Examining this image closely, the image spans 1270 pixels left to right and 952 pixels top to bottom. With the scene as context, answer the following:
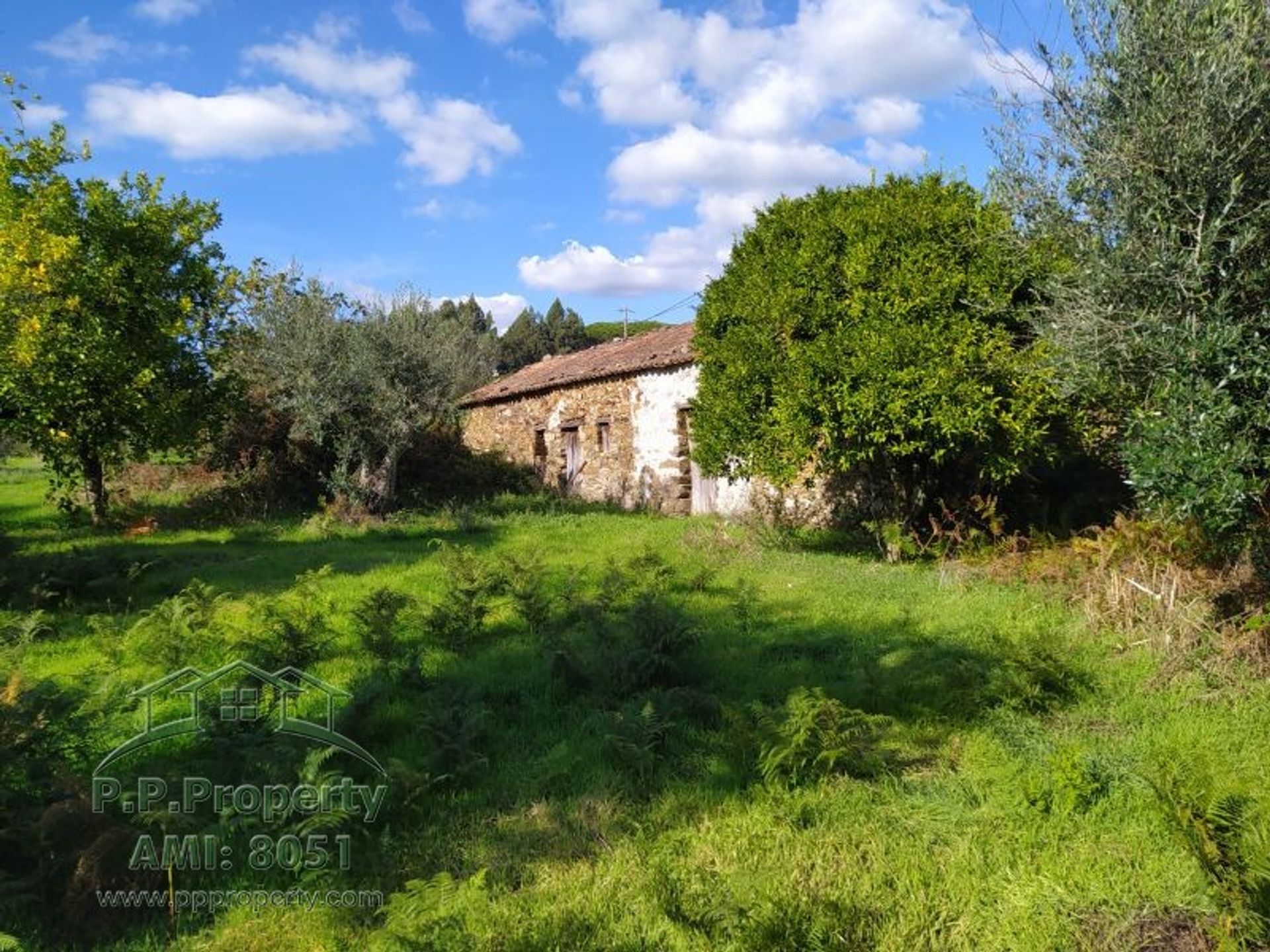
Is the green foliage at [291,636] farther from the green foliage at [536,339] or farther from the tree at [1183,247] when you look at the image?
the green foliage at [536,339]

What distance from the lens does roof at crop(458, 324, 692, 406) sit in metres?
17.3

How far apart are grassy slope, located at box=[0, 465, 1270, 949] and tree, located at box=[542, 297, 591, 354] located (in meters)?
57.6

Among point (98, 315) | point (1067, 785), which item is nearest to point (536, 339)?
point (98, 315)

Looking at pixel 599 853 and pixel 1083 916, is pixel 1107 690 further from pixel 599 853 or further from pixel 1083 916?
pixel 599 853

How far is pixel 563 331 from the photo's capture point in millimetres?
65562

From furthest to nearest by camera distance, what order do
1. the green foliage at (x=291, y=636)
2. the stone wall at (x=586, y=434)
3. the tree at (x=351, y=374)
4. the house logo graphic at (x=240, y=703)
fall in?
the stone wall at (x=586, y=434), the tree at (x=351, y=374), the green foliage at (x=291, y=636), the house logo graphic at (x=240, y=703)

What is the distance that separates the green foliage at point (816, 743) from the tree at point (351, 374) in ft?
41.9

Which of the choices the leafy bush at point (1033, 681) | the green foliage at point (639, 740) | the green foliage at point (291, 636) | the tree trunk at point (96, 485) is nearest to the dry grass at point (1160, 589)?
the leafy bush at point (1033, 681)

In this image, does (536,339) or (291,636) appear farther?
(536,339)

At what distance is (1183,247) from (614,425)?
1398 centimetres

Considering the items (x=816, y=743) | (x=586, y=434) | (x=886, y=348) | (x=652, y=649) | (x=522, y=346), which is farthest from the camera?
(x=522, y=346)

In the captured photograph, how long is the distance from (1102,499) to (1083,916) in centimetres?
846

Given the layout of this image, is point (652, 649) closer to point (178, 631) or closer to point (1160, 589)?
point (178, 631)

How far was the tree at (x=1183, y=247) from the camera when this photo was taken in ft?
17.5
